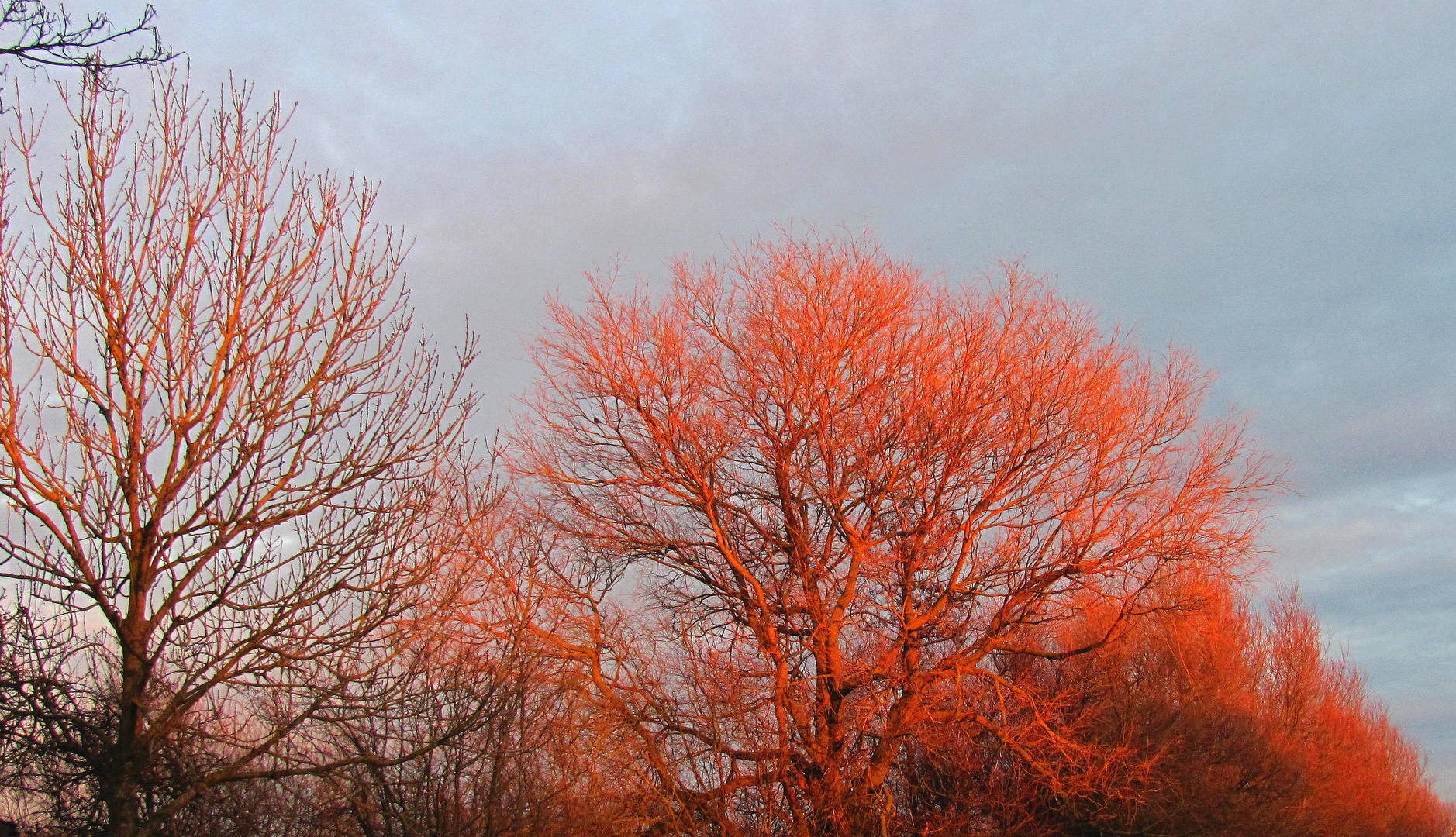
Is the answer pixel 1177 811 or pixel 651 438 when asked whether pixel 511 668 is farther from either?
pixel 1177 811

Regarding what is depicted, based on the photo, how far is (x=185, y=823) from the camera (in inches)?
280

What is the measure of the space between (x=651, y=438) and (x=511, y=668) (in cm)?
854

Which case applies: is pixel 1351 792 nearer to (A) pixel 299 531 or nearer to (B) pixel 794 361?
(B) pixel 794 361

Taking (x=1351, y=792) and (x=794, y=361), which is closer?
(x=794, y=361)

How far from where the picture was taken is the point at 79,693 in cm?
643

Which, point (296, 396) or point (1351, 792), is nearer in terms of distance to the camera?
point (296, 396)

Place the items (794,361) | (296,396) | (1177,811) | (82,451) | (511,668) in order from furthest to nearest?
(1177,811) → (794,361) → (511,668) → (296,396) → (82,451)

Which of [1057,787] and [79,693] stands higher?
[79,693]

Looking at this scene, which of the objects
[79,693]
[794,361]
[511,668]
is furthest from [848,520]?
[79,693]

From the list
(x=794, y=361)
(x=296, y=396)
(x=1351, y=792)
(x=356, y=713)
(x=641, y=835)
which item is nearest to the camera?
(x=296, y=396)

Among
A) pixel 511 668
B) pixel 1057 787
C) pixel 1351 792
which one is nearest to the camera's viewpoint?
pixel 511 668

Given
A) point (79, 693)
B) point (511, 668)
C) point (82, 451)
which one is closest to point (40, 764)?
point (79, 693)

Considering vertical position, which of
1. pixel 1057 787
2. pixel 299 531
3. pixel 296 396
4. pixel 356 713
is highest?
pixel 296 396

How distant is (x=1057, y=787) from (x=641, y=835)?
6.32m
